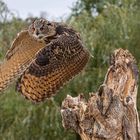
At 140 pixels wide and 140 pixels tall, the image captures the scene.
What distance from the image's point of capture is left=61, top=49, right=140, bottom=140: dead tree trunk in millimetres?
3447

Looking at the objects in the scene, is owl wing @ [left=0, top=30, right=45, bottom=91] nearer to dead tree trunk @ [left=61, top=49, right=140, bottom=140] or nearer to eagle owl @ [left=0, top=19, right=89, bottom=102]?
eagle owl @ [left=0, top=19, right=89, bottom=102]

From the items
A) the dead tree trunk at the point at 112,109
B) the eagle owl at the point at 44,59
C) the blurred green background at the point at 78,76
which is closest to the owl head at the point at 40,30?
the eagle owl at the point at 44,59

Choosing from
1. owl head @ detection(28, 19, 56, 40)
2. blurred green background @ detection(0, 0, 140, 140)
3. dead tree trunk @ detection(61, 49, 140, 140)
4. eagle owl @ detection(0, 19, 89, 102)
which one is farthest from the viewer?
blurred green background @ detection(0, 0, 140, 140)

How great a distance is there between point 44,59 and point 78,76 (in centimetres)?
281

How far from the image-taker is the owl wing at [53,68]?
3.70 metres

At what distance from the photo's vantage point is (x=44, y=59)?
12.8 ft

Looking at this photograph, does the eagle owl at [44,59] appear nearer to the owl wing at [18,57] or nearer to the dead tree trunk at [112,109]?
the owl wing at [18,57]

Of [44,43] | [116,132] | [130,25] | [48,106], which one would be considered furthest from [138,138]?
[130,25]

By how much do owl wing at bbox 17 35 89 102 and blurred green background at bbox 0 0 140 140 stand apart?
7.15 ft

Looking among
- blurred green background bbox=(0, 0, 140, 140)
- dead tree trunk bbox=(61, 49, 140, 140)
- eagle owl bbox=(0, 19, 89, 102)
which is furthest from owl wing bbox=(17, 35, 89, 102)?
blurred green background bbox=(0, 0, 140, 140)

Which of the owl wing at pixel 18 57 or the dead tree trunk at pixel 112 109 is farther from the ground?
the owl wing at pixel 18 57

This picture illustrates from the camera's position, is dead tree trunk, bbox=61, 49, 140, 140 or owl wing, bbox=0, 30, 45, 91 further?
owl wing, bbox=0, 30, 45, 91

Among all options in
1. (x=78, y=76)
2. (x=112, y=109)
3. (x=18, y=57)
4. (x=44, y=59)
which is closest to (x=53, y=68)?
(x=44, y=59)

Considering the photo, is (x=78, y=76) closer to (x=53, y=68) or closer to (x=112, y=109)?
(x=53, y=68)
